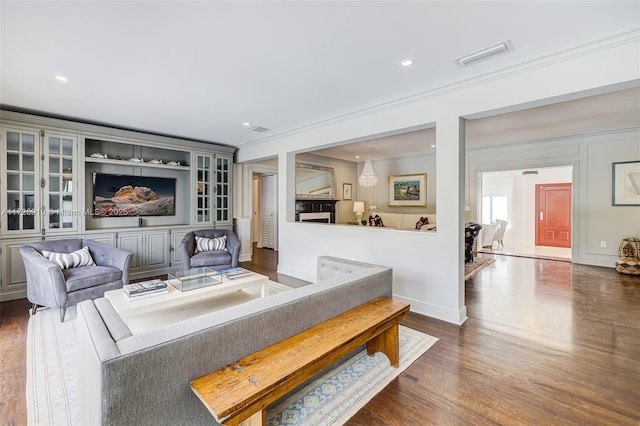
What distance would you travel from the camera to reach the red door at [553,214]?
8.55 m

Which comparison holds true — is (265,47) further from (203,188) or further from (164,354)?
(203,188)

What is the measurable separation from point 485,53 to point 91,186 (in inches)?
232

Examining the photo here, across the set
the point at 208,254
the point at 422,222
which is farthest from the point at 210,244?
the point at 422,222

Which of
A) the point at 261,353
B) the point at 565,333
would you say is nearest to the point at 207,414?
the point at 261,353

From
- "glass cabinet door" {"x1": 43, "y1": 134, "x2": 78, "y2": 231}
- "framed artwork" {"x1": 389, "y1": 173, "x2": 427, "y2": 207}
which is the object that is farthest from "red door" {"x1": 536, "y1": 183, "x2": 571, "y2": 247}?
"glass cabinet door" {"x1": 43, "y1": 134, "x2": 78, "y2": 231}

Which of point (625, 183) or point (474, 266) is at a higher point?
point (625, 183)

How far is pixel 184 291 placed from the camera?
297 centimetres

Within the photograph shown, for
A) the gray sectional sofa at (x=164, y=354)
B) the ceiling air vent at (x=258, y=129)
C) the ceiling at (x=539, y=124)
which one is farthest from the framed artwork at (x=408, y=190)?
the gray sectional sofa at (x=164, y=354)

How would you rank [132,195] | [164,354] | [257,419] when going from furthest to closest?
[132,195]
[257,419]
[164,354]

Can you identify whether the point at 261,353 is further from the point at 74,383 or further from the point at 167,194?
the point at 167,194

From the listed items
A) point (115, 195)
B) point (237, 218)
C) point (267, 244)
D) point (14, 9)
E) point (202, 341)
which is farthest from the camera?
point (267, 244)

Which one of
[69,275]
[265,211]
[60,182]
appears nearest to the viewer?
[69,275]

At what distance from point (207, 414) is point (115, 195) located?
16.2 ft

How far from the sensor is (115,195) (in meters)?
5.10
